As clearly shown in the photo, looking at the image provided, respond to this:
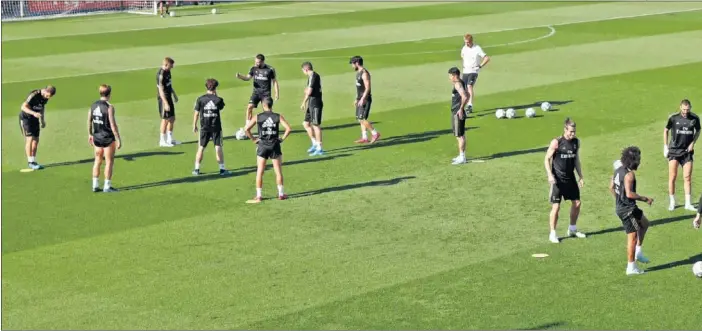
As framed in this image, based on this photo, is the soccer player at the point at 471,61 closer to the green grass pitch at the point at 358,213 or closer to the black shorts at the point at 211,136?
the green grass pitch at the point at 358,213

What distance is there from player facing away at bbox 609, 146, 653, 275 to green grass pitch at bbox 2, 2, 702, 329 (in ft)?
1.34

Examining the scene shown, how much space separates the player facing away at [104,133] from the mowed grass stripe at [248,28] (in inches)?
966

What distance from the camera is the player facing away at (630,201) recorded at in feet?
58.7

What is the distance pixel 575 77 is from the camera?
38688 millimetres

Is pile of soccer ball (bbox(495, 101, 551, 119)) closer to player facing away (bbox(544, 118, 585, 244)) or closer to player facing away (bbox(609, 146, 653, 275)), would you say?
player facing away (bbox(544, 118, 585, 244))

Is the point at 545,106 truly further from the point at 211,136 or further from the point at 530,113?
the point at 211,136

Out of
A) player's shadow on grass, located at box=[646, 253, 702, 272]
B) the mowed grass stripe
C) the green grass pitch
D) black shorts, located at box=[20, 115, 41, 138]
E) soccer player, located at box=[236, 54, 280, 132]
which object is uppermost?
the mowed grass stripe

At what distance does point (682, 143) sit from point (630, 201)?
174 inches

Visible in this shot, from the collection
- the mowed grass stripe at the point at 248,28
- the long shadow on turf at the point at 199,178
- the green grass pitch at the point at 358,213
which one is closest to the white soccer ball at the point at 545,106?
the green grass pitch at the point at 358,213

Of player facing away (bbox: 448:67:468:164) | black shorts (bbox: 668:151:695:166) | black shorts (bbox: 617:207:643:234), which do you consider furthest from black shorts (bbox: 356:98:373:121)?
black shorts (bbox: 617:207:643:234)

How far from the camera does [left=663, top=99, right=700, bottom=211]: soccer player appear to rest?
21797mm

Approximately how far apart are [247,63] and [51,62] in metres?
7.57

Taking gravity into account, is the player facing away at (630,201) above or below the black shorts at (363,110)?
below

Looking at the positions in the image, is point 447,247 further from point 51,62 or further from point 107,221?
point 51,62
